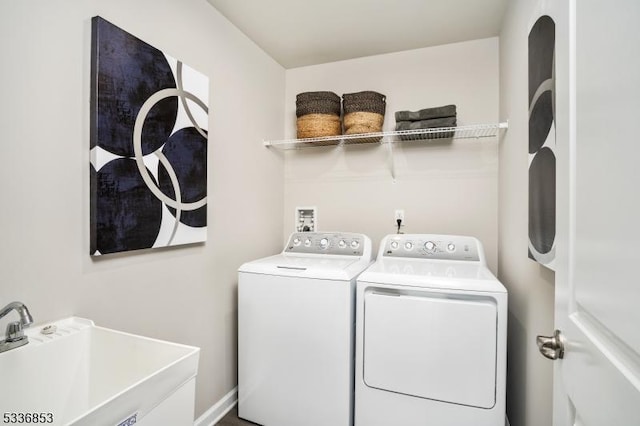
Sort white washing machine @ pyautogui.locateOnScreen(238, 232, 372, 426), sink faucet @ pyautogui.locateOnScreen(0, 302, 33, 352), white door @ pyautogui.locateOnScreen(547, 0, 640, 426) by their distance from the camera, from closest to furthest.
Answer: white door @ pyautogui.locateOnScreen(547, 0, 640, 426) < sink faucet @ pyautogui.locateOnScreen(0, 302, 33, 352) < white washing machine @ pyautogui.locateOnScreen(238, 232, 372, 426)

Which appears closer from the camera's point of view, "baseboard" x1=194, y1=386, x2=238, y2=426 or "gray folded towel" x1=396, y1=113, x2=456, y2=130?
"baseboard" x1=194, y1=386, x2=238, y2=426

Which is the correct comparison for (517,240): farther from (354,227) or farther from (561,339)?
(354,227)

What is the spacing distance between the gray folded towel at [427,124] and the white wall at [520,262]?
32 cm

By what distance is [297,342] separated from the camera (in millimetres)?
1771

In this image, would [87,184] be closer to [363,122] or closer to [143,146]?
[143,146]

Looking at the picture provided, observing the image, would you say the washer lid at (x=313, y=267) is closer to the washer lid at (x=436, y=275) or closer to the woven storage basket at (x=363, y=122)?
the washer lid at (x=436, y=275)

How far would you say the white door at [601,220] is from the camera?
0.47 m

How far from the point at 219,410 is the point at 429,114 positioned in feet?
7.56

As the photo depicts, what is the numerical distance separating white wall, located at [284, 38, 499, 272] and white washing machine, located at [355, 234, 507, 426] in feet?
2.31

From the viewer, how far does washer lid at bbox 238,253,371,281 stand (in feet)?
5.72

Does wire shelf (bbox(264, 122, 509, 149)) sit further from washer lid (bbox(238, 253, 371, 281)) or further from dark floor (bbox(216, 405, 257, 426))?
dark floor (bbox(216, 405, 257, 426))

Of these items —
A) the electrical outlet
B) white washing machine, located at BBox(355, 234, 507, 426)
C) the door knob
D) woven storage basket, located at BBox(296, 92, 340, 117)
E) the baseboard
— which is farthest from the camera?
the electrical outlet

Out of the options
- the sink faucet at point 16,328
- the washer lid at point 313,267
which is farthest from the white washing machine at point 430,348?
the sink faucet at point 16,328

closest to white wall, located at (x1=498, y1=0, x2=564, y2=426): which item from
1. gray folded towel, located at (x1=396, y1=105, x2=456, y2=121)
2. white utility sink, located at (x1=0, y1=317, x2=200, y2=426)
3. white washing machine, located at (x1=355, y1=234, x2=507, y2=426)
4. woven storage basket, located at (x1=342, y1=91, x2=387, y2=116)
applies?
white washing machine, located at (x1=355, y1=234, x2=507, y2=426)
